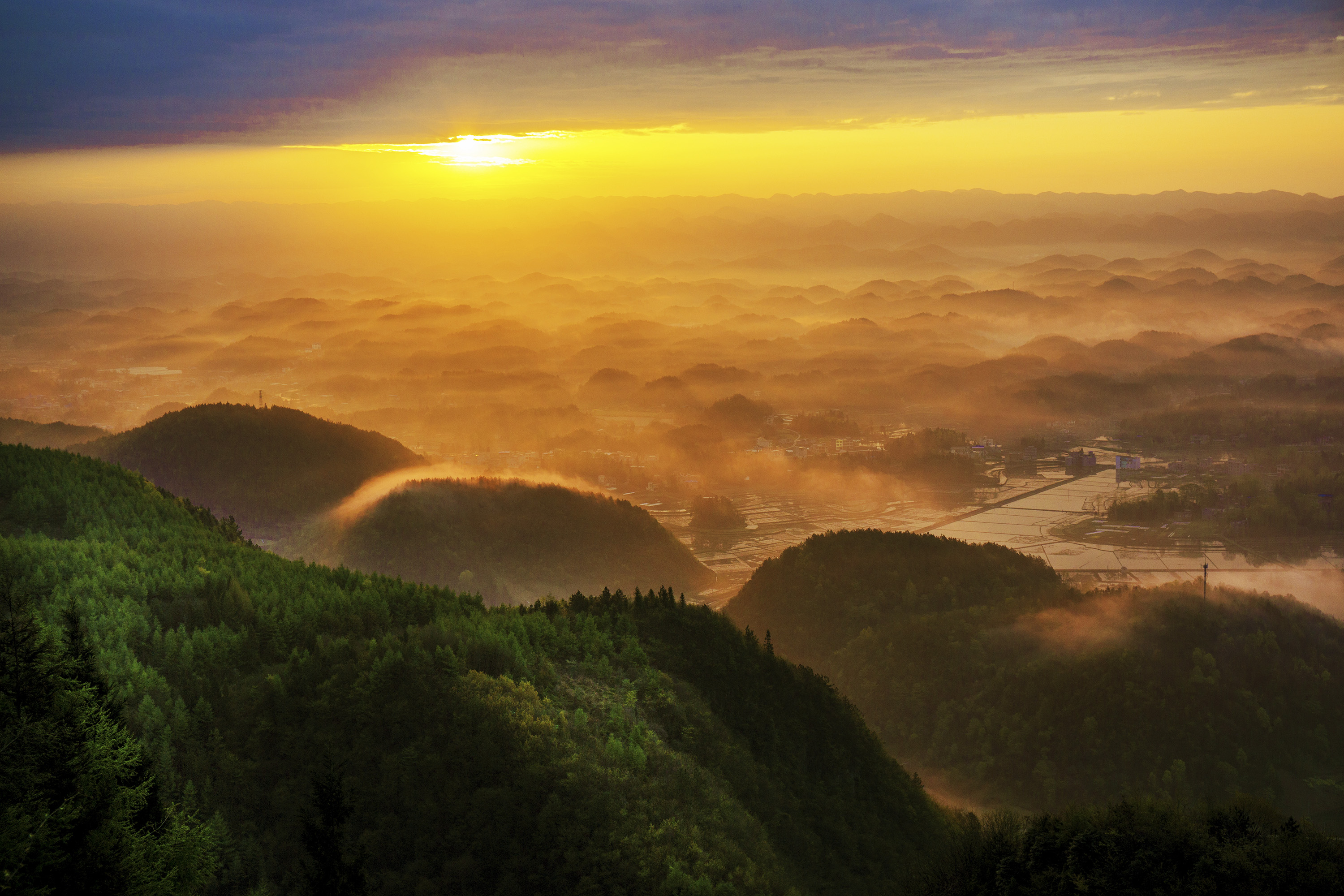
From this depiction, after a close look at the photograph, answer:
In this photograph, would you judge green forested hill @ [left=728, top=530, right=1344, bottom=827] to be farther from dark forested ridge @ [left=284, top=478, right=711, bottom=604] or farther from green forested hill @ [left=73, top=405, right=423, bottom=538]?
green forested hill @ [left=73, top=405, right=423, bottom=538]

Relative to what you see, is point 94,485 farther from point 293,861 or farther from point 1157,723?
point 1157,723

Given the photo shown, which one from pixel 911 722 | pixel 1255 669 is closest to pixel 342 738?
pixel 911 722

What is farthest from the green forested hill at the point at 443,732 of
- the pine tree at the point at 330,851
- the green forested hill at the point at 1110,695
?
the green forested hill at the point at 1110,695

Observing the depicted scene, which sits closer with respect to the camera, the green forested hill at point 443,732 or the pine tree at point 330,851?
the pine tree at point 330,851

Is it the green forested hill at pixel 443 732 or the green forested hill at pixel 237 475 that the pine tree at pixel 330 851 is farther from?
the green forested hill at pixel 237 475

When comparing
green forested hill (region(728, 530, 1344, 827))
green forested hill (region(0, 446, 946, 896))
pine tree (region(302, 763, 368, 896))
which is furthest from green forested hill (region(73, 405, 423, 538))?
pine tree (region(302, 763, 368, 896))
